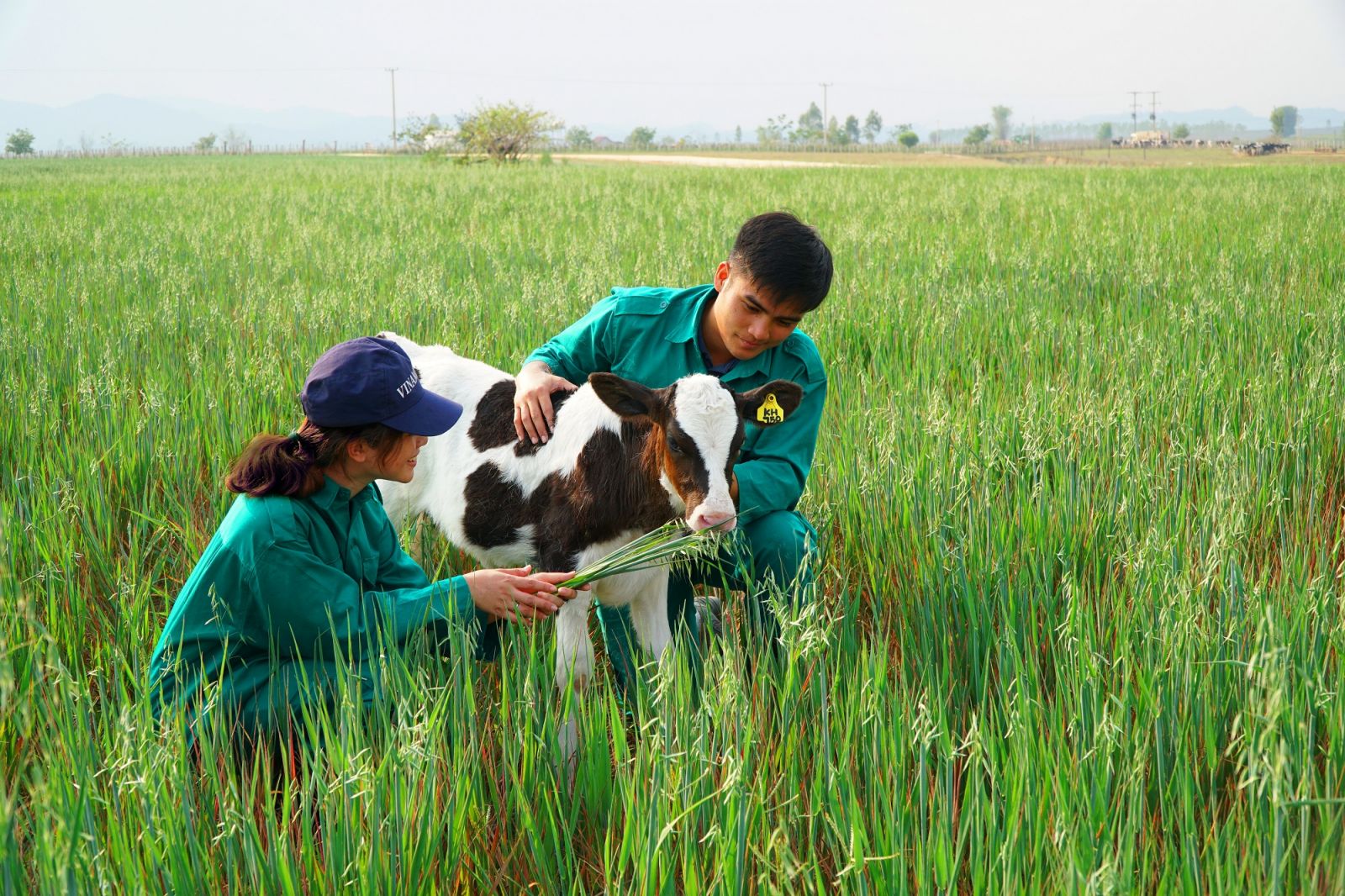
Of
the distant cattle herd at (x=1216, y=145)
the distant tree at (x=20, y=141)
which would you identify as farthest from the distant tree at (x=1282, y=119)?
the distant tree at (x=20, y=141)

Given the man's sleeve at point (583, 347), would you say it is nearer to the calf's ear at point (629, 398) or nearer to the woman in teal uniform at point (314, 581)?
the calf's ear at point (629, 398)

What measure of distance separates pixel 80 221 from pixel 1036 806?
13854 millimetres

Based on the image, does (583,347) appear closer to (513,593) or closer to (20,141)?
(513,593)

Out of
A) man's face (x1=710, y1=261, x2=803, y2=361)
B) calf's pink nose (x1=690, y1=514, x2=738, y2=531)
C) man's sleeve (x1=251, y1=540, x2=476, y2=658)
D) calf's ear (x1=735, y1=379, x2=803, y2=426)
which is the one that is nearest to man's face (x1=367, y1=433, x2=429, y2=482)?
man's sleeve (x1=251, y1=540, x2=476, y2=658)

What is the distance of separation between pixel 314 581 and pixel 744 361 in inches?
64.3

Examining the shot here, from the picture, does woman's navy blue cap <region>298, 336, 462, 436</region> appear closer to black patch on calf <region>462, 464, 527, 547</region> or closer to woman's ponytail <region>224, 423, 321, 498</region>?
woman's ponytail <region>224, 423, 321, 498</region>

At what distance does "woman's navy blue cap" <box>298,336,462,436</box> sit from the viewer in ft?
7.91

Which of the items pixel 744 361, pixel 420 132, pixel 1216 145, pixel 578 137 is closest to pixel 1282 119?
pixel 1216 145

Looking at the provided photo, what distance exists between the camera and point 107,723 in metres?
2.03

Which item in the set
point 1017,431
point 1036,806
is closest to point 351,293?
point 1017,431

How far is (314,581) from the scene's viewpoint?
233 centimetres

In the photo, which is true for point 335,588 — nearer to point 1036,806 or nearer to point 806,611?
point 806,611

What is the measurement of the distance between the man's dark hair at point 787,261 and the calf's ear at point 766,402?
0.90 feet

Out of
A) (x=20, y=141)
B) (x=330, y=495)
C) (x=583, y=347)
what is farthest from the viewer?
(x=20, y=141)
